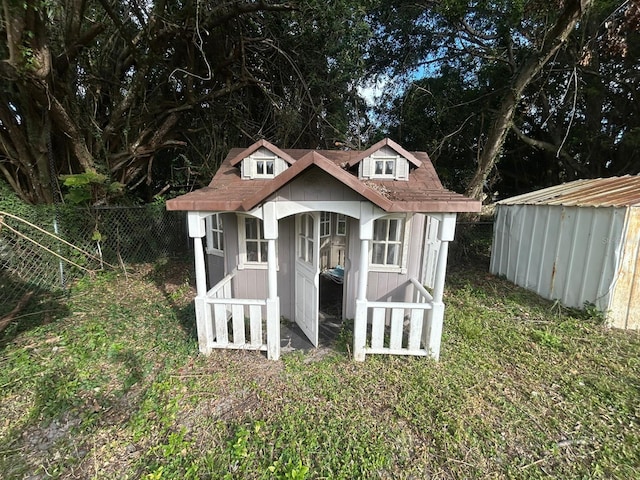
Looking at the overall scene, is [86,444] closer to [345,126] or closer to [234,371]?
[234,371]

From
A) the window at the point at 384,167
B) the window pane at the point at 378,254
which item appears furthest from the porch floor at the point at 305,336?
the window at the point at 384,167

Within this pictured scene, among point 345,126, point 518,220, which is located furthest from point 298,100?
point 518,220

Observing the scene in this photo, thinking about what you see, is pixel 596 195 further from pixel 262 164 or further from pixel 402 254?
pixel 262 164

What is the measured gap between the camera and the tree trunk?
236 inches

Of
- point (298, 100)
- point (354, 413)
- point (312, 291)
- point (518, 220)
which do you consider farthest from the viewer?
point (298, 100)

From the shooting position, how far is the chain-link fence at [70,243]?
4758 mm

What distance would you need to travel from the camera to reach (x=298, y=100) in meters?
7.49

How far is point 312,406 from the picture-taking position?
300cm

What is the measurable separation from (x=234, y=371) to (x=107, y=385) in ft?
4.99

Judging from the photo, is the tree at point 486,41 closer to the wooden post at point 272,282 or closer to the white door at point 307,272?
the white door at point 307,272

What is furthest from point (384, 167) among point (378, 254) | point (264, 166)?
point (264, 166)

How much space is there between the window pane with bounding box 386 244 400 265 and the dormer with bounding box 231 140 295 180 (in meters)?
2.38

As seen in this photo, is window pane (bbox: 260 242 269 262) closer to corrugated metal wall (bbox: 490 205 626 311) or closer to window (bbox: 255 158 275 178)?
window (bbox: 255 158 275 178)

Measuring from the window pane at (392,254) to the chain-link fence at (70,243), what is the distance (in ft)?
14.1
